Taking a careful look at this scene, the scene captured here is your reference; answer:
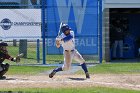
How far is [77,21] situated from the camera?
23.7 m

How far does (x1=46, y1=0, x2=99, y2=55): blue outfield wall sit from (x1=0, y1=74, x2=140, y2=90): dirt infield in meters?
6.23

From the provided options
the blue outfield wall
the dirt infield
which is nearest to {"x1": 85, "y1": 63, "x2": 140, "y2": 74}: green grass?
the dirt infield

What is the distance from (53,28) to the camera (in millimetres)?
23453

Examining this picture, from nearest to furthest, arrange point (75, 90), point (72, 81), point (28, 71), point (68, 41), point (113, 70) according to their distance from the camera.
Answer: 1. point (75, 90)
2. point (72, 81)
3. point (68, 41)
4. point (28, 71)
5. point (113, 70)

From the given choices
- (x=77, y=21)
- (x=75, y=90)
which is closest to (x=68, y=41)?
(x=75, y=90)

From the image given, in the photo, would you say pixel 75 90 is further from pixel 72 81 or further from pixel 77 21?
pixel 77 21

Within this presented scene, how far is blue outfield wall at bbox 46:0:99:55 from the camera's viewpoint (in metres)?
23.5

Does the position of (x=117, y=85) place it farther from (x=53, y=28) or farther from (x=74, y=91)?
(x=53, y=28)

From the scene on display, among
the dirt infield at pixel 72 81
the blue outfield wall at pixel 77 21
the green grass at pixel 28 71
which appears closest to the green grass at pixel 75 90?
the dirt infield at pixel 72 81

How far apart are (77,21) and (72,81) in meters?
8.87

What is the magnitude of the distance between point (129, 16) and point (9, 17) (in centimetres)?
909

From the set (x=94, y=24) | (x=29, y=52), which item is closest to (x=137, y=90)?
(x=94, y=24)

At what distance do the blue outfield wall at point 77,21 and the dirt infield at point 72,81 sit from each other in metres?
6.23

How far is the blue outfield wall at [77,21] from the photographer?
23453 millimetres
